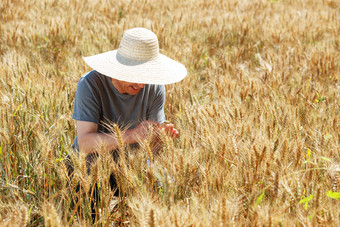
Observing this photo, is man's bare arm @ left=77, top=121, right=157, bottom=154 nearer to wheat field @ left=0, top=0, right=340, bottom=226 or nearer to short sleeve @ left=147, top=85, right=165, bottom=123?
wheat field @ left=0, top=0, right=340, bottom=226

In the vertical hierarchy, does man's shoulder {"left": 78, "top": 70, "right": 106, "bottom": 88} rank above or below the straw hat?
below

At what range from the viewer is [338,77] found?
312 centimetres

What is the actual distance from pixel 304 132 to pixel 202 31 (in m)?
3.15

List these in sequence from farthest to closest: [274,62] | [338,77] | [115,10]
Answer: [115,10] → [274,62] → [338,77]

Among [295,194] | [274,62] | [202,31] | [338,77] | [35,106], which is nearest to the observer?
[295,194]

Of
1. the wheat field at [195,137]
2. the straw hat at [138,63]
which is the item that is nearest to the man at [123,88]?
the straw hat at [138,63]

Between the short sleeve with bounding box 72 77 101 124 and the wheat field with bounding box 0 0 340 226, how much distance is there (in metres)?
0.17

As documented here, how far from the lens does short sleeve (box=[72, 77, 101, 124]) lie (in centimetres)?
178

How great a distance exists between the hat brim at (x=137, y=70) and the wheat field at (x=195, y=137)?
0.29 metres

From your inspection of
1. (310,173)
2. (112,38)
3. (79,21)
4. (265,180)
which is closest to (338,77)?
(310,173)

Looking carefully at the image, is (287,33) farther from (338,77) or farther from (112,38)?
(112,38)

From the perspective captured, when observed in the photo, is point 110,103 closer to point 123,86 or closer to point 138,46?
point 123,86

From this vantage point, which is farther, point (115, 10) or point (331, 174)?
point (115, 10)

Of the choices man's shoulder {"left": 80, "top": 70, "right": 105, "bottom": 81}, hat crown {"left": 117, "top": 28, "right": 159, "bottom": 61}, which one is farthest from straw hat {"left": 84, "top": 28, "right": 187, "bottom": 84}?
man's shoulder {"left": 80, "top": 70, "right": 105, "bottom": 81}
